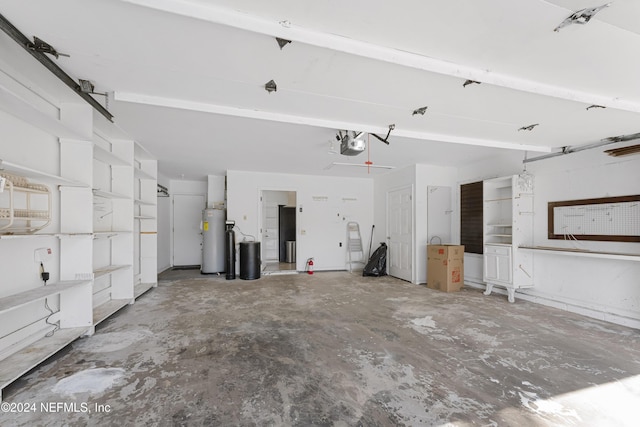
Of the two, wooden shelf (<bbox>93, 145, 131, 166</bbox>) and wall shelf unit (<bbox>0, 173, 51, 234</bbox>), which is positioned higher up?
wooden shelf (<bbox>93, 145, 131, 166</bbox>)

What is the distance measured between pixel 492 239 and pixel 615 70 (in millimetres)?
3528

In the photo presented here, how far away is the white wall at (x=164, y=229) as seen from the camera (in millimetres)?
6827


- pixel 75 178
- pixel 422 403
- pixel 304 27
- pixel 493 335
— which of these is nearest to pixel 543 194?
pixel 493 335

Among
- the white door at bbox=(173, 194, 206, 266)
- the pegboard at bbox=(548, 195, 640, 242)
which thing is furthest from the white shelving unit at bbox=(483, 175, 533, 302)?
Answer: the white door at bbox=(173, 194, 206, 266)

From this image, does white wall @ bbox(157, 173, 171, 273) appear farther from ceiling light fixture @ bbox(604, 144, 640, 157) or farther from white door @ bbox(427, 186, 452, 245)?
ceiling light fixture @ bbox(604, 144, 640, 157)

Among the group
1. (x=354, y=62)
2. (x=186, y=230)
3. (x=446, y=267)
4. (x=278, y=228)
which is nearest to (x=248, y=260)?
(x=186, y=230)

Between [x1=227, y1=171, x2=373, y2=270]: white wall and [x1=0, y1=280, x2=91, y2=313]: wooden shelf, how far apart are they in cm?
389

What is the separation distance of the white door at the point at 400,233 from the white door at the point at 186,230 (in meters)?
5.20

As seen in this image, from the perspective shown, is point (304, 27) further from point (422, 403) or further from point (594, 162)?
point (594, 162)

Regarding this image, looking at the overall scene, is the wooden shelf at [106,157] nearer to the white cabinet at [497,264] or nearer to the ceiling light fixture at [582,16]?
the ceiling light fixture at [582,16]

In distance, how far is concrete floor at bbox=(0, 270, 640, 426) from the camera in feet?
5.88

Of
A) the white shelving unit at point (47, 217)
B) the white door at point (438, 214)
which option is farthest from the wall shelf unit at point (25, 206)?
the white door at point (438, 214)

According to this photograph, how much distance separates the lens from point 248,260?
6.05m

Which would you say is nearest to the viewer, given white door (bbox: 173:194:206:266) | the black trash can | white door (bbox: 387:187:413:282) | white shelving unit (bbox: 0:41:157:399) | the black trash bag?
white shelving unit (bbox: 0:41:157:399)
